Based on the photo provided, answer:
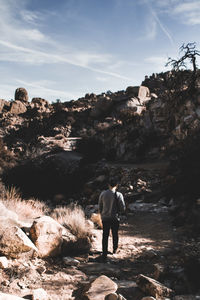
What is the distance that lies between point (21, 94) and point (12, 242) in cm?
3960

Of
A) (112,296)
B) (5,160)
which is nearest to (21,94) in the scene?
(5,160)

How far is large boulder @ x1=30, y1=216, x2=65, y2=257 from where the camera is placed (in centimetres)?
438

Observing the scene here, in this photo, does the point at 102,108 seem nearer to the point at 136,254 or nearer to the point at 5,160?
the point at 5,160

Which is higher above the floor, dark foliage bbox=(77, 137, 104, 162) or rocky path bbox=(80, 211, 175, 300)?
dark foliage bbox=(77, 137, 104, 162)

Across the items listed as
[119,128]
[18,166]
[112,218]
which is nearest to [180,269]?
[112,218]

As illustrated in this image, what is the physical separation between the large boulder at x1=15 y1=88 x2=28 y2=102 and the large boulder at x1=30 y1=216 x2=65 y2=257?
38263 mm

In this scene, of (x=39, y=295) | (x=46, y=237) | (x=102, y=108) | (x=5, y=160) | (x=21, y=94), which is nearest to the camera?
(x=39, y=295)

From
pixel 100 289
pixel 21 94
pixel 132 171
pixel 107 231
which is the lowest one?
pixel 100 289

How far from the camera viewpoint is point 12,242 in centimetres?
384

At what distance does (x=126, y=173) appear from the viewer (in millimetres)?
14344

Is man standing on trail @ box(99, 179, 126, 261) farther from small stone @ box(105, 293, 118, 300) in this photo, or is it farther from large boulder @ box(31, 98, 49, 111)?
large boulder @ box(31, 98, 49, 111)

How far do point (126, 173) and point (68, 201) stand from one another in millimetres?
3721

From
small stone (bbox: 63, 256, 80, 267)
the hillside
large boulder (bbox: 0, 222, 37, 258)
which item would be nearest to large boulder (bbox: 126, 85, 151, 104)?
the hillside

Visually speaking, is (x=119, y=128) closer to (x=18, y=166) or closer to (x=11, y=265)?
(x=18, y=166)
